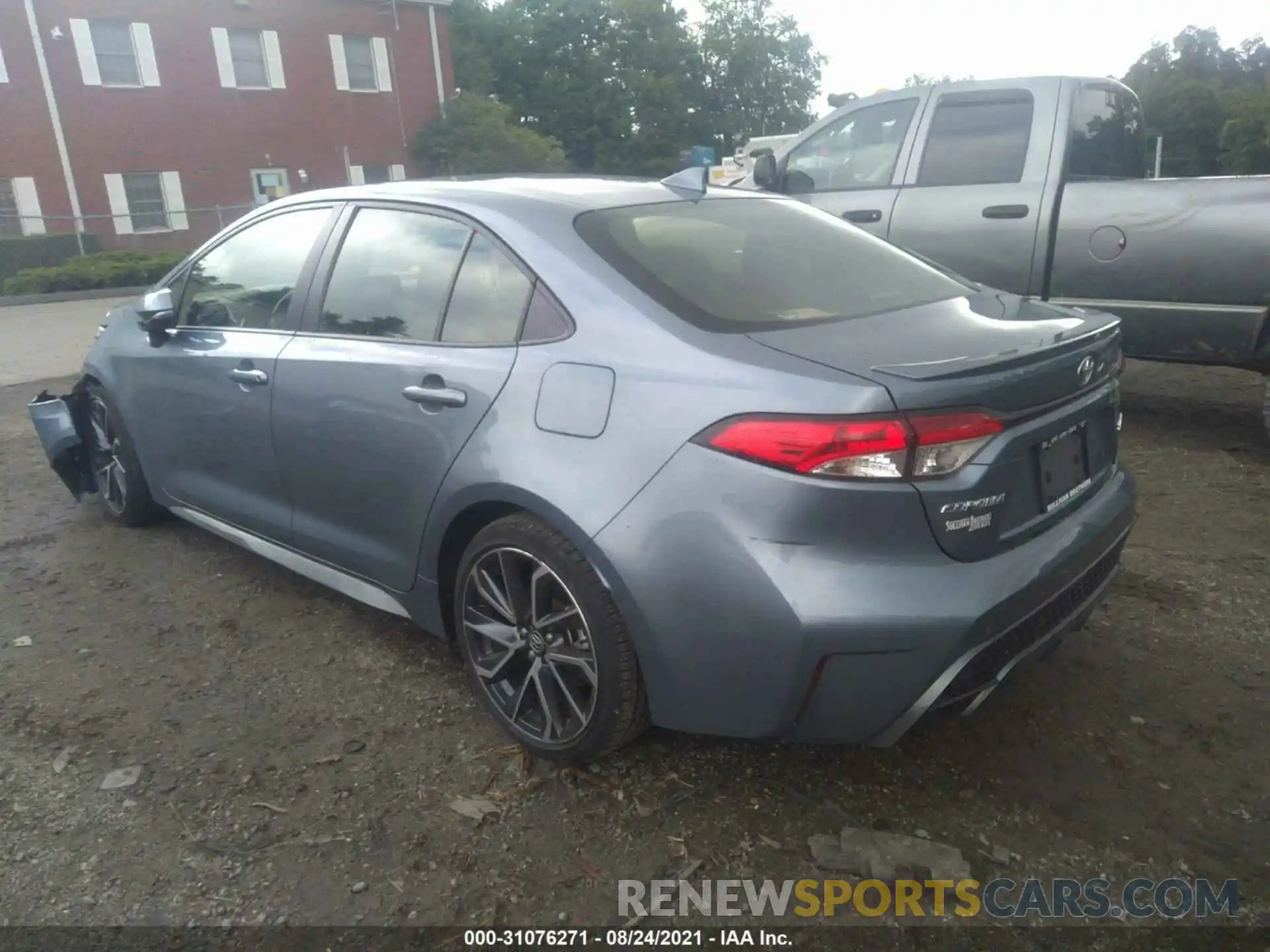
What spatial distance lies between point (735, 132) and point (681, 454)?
6072 cm

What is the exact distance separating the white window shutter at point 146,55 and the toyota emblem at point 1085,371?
1089 inches

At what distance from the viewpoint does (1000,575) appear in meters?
2.27

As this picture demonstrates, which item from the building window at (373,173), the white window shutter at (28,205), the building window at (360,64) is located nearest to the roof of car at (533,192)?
the white window shutter at (28,205)

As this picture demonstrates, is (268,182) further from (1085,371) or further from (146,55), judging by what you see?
(1085,371)

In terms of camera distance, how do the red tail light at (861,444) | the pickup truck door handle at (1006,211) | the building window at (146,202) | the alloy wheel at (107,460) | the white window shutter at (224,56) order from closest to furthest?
the red tail light at (861,444), the alloy wheel at (107,460), the pickup truck door handle at (1006,211), the building window at (146,202), the white window shutter at (224,56)

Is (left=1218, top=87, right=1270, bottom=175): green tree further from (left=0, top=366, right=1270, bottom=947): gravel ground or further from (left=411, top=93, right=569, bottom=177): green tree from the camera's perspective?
(left=0, top=366, right=1270, bottom=947): gravel ground

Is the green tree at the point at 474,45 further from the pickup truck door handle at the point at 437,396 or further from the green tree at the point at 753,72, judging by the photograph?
the pickup truck door handle at the point at 437,396

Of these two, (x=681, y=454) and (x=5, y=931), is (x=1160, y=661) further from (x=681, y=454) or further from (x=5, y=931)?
(x=5, y=931)

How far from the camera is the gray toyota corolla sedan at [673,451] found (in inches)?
85.4

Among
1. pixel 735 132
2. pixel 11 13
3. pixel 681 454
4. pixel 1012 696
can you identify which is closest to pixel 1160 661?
pixel 1012 696

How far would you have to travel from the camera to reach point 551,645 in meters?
2.66

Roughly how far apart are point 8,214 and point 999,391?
1052 inches

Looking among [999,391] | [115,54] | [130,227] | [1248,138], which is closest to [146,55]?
[115,54]

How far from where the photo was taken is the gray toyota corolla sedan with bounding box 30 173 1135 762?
7.12ft
